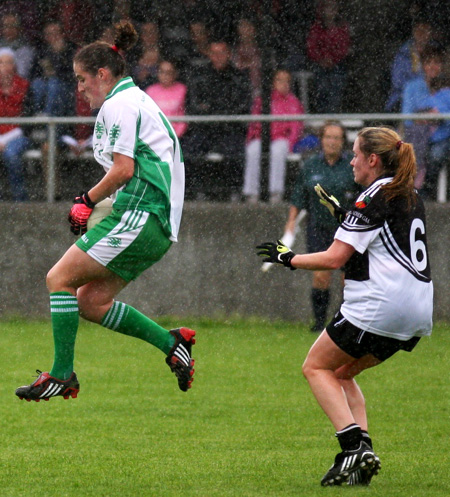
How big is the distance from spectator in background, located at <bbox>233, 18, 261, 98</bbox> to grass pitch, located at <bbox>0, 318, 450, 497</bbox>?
2934 millimetres

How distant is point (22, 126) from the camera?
12.4 meters

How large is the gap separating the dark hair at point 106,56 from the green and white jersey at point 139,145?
0.09m

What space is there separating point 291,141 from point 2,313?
3795 mm

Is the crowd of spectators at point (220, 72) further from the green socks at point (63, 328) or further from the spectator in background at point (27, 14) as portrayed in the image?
the green socks at point (63, 328)

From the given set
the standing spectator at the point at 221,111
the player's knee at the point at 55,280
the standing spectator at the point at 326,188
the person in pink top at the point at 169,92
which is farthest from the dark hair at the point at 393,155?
the person in pink top at the point at 169,92

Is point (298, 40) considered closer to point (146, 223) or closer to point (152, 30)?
point (152, 30)

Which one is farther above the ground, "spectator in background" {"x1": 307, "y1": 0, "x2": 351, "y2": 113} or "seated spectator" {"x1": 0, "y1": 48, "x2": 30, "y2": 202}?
"spectator in background" {"x1": 307, "y1": 0, "x2": 351, "y2": 113}

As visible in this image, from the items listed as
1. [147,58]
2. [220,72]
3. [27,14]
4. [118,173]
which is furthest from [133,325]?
[27,14]

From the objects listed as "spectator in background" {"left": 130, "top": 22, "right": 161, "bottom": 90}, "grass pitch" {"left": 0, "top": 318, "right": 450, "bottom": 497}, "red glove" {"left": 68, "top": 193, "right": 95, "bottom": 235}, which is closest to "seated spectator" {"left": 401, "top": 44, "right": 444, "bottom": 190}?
"grass pitch" {"left": 0, "top": 318, "right": 450, "bottom": 497}

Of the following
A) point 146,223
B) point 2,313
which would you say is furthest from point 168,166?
point 2,313

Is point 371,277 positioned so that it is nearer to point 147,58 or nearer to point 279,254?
point 279,254

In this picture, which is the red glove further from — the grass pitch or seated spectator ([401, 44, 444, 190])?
seated spectator ([401, 44, 444, 190])

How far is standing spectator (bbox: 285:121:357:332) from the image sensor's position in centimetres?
1134

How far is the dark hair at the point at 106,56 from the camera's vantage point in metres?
6.27
